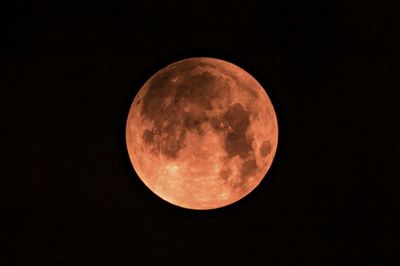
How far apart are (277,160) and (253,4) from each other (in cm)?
106

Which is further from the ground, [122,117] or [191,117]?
[122,117]

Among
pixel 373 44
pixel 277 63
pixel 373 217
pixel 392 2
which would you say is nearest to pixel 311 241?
pixel 373 217

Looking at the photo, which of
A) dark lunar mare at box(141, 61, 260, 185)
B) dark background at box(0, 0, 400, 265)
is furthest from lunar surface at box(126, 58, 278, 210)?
dark background at box(0, 0, 400, 265)

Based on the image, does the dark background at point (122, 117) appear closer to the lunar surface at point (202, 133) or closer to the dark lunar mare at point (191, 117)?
the lunar surface at point (202, 133)

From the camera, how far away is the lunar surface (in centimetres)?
181

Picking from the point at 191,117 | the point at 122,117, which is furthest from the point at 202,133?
the point at 122,117

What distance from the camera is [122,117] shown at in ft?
7.99

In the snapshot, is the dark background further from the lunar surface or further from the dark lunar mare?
the dark lunar mare

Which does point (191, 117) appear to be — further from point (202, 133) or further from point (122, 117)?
point (122, 117)

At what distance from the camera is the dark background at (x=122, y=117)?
97.0 inches

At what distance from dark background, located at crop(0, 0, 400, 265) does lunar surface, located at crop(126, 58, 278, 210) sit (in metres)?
0.49

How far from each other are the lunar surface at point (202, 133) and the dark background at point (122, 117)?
1.60 ft

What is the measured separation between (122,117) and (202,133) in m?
0.84

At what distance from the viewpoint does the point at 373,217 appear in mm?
2477
